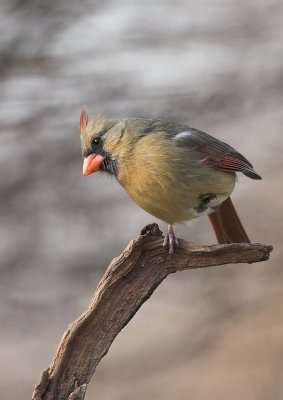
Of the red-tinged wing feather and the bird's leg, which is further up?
the red-tinged wing feather

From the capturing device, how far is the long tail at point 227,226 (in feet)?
6.46

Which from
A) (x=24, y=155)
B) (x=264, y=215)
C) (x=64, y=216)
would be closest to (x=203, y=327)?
(x=264, y=215)

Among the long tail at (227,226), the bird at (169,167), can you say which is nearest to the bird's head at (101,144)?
the bird at (169,167)

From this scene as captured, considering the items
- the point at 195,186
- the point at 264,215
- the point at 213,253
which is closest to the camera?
the point at 213,253

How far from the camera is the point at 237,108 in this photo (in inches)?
132

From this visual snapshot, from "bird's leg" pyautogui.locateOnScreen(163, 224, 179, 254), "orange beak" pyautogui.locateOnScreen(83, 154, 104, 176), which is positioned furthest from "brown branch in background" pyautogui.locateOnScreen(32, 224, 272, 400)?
"orange beak" pyautogui.locateOnScreen(83, 154, 104, 176)

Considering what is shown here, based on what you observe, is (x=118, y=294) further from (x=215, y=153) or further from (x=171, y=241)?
(x=215, y=153)

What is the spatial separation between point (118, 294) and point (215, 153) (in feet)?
1.31

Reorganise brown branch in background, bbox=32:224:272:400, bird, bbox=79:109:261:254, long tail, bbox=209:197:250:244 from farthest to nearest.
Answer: long tail, bbox=209:197:250:244 < bird, bbox=79:109:261:254 < brown branch in background, bbox=32:224:272:400

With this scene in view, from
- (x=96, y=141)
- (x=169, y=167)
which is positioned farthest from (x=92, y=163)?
(x=169, y=167)

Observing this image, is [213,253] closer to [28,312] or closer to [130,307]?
[130,307]

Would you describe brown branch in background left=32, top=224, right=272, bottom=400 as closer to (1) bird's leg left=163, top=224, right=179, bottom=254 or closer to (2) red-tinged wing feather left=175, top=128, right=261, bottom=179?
(1) bird's leg left=163, top=224, right=179, bottom=254

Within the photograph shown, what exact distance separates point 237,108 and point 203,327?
2.89ft

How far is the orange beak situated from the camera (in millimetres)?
1879
